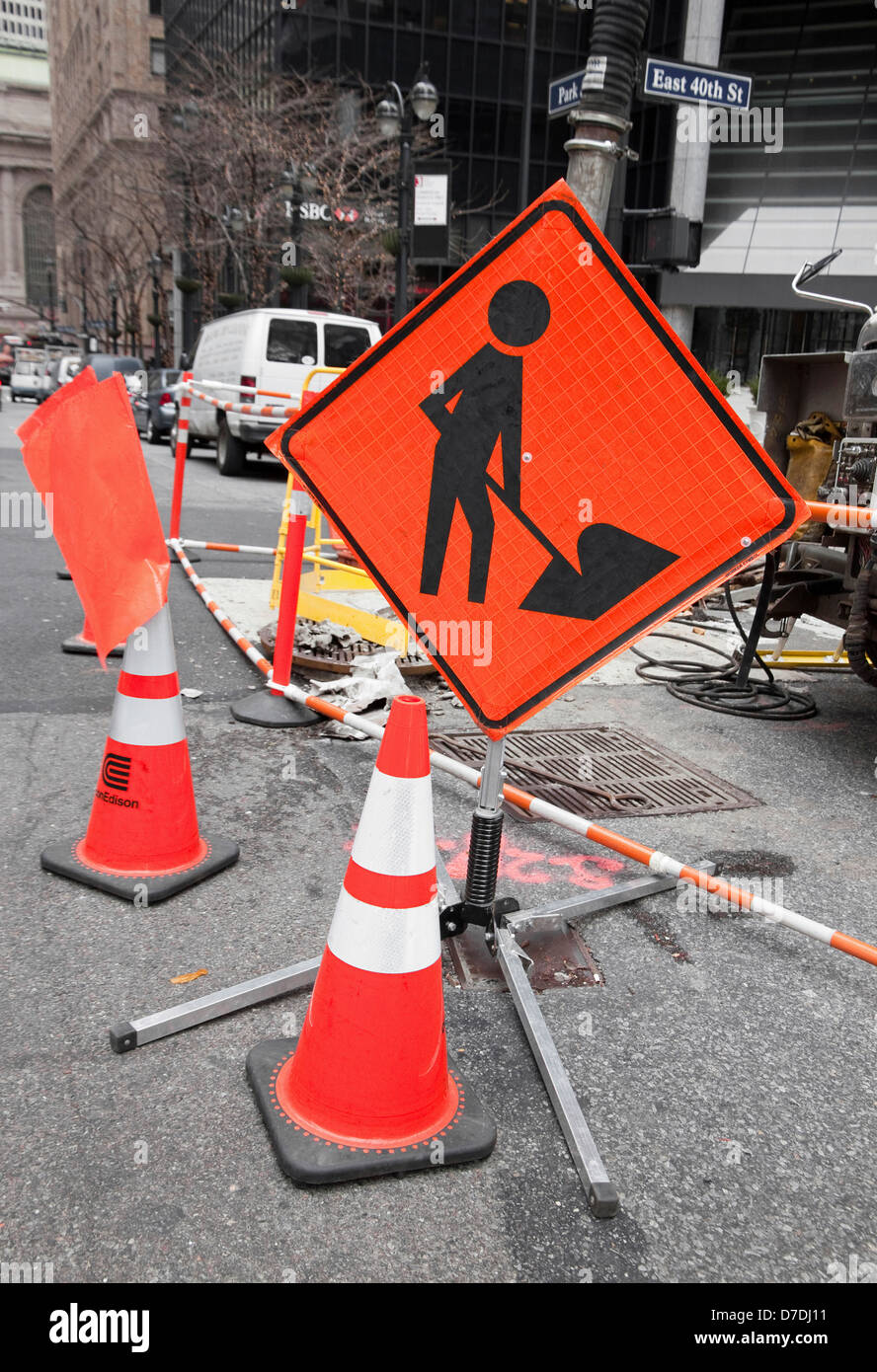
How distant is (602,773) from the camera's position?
483 centimetres

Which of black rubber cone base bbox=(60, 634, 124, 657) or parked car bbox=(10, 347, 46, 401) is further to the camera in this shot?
parked car bbox=(10, 347, 46, 401)

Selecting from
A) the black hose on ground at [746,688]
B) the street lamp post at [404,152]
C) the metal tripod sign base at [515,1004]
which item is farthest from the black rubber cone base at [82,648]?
the street lamp post at [404,152]

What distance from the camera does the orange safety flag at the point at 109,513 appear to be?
11.3 ft

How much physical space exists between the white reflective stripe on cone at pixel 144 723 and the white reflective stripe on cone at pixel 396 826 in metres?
1.42

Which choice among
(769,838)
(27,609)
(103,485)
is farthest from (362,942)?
(27,609)

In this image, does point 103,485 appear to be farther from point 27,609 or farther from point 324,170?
point 324,170

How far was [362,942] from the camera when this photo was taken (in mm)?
2328

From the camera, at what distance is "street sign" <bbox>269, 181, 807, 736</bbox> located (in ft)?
8.41

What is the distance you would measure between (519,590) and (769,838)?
2053mm

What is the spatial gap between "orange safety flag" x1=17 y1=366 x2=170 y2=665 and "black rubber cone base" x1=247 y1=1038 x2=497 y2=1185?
172 cm

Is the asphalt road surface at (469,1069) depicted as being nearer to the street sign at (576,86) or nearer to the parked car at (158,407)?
Result: the street sign at (576,86)
